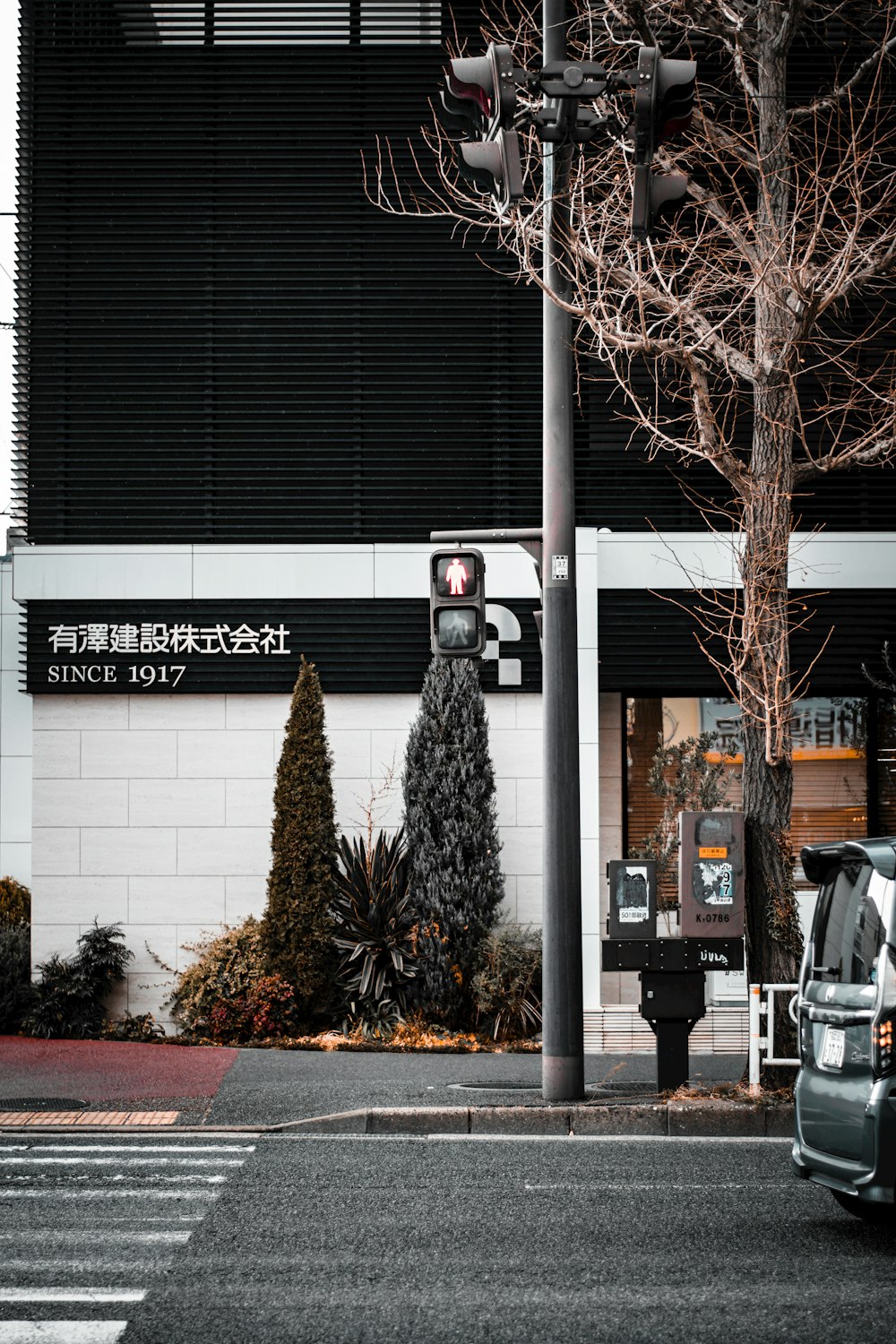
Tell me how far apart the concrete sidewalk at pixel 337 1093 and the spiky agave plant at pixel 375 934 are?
0.86 metres

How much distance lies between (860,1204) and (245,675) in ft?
32.3

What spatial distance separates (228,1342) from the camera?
5367 millimetres

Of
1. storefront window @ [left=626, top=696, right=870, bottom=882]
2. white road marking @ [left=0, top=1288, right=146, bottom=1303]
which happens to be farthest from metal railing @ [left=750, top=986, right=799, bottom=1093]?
white road marking @ [left=0, top=1288, right=146, bottom=1303]

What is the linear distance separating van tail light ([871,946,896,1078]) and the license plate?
24cm

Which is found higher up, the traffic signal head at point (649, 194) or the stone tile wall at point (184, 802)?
the traffic signal head at point (649, 194)

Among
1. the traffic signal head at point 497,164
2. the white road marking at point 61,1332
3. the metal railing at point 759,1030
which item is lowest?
the white road marking at point 61,1332

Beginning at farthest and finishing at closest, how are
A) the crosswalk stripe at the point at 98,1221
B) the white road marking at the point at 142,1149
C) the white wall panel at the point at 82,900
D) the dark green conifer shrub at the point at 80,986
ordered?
the white wall panel at the point at 82,900, the dark green conifer shrub at the point at 80,986, the white road marking at the point at 142,1149, the crosswalk stripe at the point at 98,1221

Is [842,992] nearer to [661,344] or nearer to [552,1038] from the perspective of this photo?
[552,1038]

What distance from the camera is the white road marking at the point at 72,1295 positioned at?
5.93 meters

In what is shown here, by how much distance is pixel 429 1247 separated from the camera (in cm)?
678

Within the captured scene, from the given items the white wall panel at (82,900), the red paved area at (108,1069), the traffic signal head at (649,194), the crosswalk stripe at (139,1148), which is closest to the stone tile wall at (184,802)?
the white wall panel at (82,900)

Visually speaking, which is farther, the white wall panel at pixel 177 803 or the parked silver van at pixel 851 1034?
the white wall panel at pixel 177 803

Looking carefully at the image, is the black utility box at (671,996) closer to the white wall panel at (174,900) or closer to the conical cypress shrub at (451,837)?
the conical cypress shrub at (451,837)

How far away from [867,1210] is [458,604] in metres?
5.32
